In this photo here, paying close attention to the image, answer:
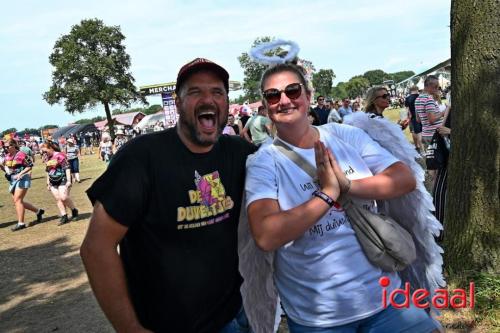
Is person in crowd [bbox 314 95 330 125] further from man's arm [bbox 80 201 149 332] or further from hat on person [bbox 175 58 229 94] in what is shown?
man's arm [bbox 80 201 149 332]

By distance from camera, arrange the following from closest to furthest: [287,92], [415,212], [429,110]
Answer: [287,92] → [415,212] → [429,110]

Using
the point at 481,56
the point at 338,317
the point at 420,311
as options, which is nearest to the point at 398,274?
the point at 420,311

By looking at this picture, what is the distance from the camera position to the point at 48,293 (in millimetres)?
5539

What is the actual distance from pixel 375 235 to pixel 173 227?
933mm

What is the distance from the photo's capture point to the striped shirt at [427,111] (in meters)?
7.12

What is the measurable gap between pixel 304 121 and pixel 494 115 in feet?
6.95

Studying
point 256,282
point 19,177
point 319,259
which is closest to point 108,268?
point 256,282

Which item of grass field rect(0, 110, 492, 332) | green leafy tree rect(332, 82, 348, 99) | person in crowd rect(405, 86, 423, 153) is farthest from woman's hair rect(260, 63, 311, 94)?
green leafy tree rect(332, 82, 348, 99)

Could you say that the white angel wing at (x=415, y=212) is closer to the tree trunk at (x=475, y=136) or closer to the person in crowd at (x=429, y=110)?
the tree trunk at (x=475, y=136)

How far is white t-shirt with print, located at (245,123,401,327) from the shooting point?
200cm

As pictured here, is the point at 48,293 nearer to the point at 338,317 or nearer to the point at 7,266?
the point at 7,266

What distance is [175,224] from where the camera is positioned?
1933 mm

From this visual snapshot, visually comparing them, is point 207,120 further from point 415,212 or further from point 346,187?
point 415,212

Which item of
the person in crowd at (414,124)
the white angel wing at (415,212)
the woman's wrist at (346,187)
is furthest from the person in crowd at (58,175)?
the woman's wrist at (346,187)
